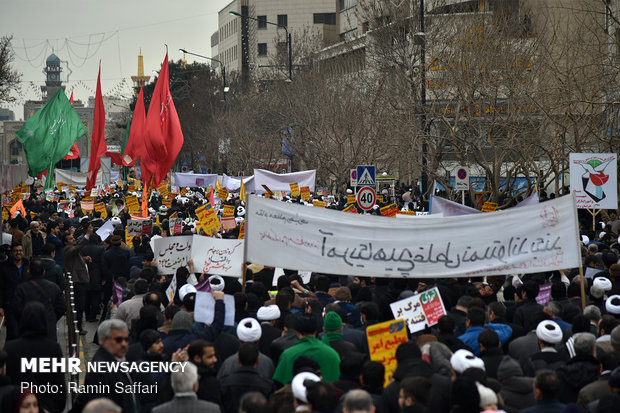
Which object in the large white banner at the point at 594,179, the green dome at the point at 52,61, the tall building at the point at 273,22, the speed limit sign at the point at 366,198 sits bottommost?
the speed limit sign at the point at 366,198

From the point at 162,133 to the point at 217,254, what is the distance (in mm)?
9426

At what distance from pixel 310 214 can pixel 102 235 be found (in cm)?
815

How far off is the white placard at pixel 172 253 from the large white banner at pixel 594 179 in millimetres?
7648

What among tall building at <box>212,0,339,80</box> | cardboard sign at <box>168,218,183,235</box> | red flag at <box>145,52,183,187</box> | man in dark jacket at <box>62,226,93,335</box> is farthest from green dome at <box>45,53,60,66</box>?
man in dark jacket at <box>62,226,93,335</box>

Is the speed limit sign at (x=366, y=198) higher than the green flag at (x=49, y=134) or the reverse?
the reverse

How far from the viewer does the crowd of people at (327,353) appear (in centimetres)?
583

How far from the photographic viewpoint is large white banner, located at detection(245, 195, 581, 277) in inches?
366

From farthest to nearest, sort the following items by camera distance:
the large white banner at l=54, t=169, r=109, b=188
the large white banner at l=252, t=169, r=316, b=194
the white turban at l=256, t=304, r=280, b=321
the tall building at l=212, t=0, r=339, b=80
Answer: the tall building at l=212, t=0, r=339, b=80 < the large white banner at l=54, t=169, r=109, b=188 < the large white banner at l=252, t=169, r=316, b=194 < the white turban at l=256, t=304, r=280, b=321

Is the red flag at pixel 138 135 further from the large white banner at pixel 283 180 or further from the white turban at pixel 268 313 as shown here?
the white turban at pixel 268 313

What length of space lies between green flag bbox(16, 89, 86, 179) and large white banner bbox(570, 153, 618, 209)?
15454mm

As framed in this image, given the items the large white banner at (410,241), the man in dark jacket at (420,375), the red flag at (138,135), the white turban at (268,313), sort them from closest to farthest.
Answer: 1. the man in dark jacket at (420,375)
2. the white turban at (268,313)
3. the large white banner at (410,241)
4. the red flag at (138,135)

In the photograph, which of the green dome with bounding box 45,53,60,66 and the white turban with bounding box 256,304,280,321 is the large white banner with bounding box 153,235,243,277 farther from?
the green dome with bounding box 45,53,60,66

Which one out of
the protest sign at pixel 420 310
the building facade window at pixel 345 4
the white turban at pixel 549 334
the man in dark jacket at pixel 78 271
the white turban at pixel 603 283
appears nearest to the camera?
the white turban at pixel 549 334

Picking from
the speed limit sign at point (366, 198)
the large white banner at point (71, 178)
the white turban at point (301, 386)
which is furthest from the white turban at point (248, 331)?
the large white banner at point (71, 178)
